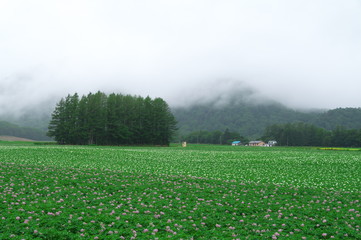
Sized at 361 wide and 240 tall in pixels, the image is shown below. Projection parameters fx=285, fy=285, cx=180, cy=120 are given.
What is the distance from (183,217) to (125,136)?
9143cm

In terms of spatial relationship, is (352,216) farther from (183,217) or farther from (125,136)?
(125,136)

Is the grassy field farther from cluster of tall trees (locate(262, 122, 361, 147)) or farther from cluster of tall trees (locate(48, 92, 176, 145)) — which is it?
cluster of tall trees (locate(262, 122, 361, 147))

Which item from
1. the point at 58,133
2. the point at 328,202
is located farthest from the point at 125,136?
the point at 328,202

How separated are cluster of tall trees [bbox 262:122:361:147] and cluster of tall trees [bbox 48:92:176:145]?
307ft

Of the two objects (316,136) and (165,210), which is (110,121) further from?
(316,136)

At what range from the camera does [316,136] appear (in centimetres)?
16338

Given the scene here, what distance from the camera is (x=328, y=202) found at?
13.8 m

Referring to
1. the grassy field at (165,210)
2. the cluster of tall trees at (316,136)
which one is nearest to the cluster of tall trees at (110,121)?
the grassy field at (165,210)

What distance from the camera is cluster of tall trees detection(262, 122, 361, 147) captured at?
144625 millimetres

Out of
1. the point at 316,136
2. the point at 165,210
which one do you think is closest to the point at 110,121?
the point at 165,210

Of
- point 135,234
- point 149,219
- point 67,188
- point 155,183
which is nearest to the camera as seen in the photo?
point 135,234

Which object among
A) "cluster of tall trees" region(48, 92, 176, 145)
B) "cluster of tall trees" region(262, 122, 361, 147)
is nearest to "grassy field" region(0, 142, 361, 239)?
"cluster of tall trees" region(48, 92, 176, 145)

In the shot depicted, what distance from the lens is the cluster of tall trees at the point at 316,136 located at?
14462 cm

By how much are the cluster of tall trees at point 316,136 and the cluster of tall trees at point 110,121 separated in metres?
93.7
